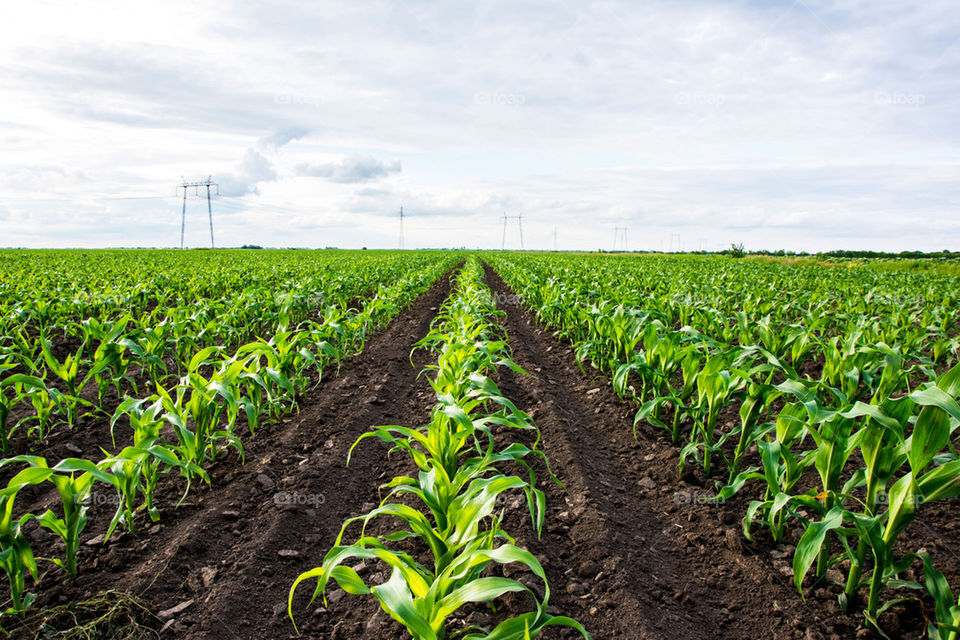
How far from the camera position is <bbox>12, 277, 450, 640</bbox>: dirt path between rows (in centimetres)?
229

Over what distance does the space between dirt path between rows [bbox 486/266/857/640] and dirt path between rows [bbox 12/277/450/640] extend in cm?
104

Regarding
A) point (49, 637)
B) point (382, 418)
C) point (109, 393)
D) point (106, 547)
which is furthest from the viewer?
point (109, 393)

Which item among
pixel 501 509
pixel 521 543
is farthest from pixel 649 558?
pixel 501 509

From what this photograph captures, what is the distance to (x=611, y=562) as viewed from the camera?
2658 mm

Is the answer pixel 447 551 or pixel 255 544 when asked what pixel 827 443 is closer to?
pixel 447 551

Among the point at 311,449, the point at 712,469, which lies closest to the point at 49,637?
the point at 311,449

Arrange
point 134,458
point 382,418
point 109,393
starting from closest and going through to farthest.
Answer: point 134,458
point 382,418
point 109,393

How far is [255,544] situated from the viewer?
2.78 m

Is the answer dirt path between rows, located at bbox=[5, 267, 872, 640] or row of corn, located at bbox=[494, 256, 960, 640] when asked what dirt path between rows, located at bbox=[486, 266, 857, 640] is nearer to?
dirt path between rows, located at bbox=[5, 267, 872, 640]

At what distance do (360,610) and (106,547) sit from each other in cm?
152

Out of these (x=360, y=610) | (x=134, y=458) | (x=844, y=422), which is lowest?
(x=360, y=610)

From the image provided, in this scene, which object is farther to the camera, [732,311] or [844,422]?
[732,311]

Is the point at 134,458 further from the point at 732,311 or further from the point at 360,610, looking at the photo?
the point at 732,311

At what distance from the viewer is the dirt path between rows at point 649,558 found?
2.29 metres
